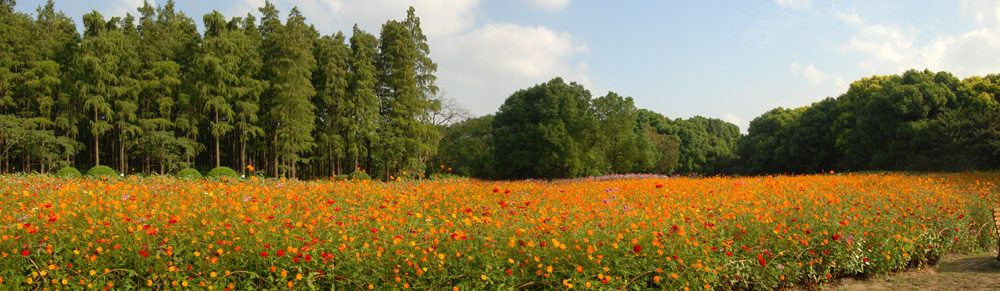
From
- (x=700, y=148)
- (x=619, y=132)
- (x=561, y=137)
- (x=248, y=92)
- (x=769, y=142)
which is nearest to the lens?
(x=248, y=92)

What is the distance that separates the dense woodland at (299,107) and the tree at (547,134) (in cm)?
10

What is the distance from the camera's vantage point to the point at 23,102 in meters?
26.6

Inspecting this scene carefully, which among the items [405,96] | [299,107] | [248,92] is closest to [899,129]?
[405,96]

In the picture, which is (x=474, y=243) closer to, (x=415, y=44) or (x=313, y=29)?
(x=415, y=44)

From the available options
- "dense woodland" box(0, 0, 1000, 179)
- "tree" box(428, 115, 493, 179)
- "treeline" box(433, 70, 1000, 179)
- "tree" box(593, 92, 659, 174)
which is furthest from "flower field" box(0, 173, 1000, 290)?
"tree" box(428, 115, 493, 179)

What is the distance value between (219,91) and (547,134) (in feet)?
51.8

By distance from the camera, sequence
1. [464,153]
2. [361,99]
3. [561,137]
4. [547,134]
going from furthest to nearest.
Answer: [464,153] → [561,137] → [547,134] → [361,99]

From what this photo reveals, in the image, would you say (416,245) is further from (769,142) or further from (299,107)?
(769,142)

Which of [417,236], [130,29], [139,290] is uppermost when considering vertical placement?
[130,29]

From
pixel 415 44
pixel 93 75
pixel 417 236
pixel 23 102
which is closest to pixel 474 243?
pixel 417 236

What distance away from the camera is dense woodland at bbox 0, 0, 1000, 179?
2322 centimetres

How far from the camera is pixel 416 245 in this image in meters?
4.33

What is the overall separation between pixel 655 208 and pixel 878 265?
253cm

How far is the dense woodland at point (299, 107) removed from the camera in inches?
914
